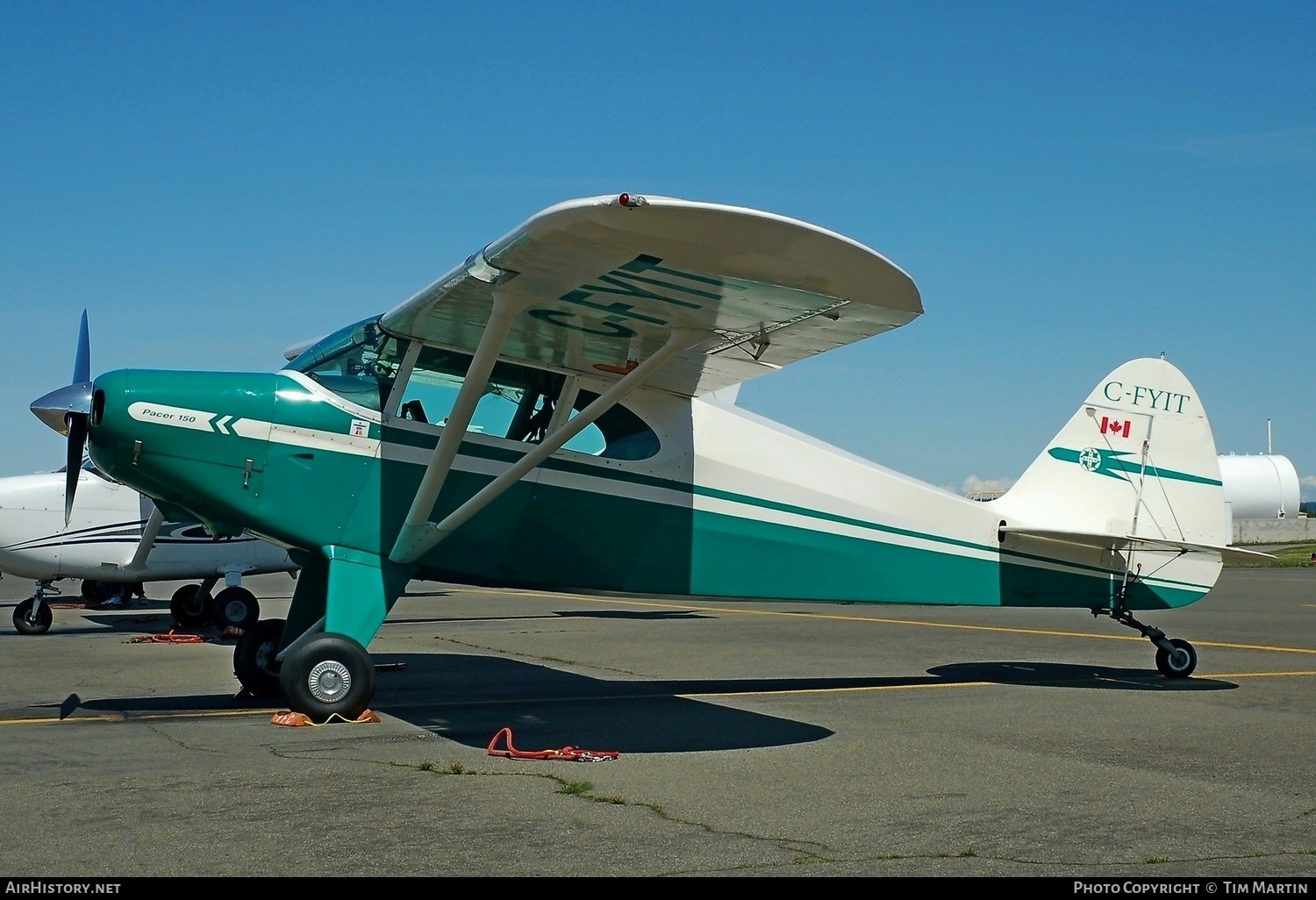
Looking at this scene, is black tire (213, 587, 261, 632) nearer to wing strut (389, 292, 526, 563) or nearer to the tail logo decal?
wing strut (389, 292, 526, 563)

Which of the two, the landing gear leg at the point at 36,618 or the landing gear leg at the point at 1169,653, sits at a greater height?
the landing gear leg at the point at 1169,653

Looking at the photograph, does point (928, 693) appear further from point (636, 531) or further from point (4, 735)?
point (4, 735)

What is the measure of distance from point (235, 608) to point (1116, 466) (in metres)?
11.6

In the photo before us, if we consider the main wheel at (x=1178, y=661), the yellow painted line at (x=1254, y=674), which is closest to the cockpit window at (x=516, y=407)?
the main wheel at (x=1178, y=661)

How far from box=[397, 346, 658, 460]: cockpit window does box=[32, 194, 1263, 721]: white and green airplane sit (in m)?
0.02

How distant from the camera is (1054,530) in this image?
10242 millimetres

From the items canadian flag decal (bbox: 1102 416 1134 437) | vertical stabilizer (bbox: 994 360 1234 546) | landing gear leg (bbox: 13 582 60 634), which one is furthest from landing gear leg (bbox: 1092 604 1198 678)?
landing gear leg (bbox: 13 582 60 634)

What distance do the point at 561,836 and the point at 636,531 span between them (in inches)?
179

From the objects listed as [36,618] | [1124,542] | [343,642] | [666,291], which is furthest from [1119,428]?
[36,618]

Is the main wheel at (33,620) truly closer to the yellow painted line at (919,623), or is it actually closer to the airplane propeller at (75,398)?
the airplane propeller at (75,398)

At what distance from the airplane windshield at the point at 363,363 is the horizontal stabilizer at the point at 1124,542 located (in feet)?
17.4

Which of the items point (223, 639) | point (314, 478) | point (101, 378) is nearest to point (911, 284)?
point (314, 478)

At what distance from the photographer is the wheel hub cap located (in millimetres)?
7527

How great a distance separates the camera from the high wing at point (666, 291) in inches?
236
